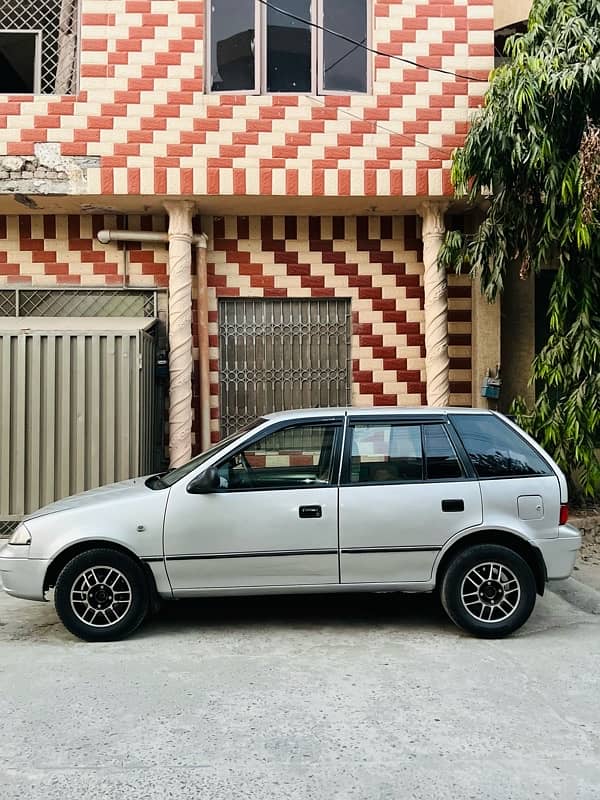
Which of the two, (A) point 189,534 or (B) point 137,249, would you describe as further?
(B) point 137,249

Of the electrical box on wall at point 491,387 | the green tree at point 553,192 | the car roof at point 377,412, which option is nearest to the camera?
the car roof at point 377,412

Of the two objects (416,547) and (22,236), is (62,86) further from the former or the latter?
(416,547)

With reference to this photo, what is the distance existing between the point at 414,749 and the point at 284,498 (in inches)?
81.7

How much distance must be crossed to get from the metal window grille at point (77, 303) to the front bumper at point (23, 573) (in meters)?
4.79

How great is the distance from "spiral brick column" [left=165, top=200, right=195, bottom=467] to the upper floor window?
5.24ft

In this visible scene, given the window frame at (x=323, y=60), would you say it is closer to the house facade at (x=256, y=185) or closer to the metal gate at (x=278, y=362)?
the house facade at (x=256, y=185)

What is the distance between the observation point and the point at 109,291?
32.0 ft

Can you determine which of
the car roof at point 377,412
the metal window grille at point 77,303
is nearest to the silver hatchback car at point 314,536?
the car roof at point 377,412

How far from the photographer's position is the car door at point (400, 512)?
5.43 metres

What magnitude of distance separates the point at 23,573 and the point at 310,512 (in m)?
Result: 1.97

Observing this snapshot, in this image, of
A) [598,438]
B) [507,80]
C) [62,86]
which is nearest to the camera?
[507,80]

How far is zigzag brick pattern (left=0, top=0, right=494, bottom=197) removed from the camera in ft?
29.0

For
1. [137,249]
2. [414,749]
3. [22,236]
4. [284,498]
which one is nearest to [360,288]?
[137,249]

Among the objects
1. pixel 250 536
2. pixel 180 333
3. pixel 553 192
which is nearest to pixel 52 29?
pixel 180 333
